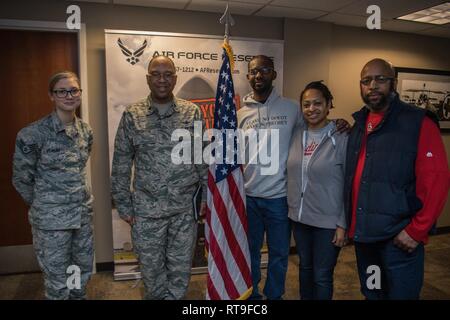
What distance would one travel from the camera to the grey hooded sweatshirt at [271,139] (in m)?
2.24

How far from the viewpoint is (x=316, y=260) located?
2.03 metres

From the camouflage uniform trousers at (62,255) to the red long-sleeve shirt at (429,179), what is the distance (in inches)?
71.9

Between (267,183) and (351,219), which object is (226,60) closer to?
(267,183)

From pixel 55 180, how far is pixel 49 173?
0.05m

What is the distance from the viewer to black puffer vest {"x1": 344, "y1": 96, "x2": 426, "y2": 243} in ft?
5.63

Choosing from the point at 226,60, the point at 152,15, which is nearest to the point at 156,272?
the point at 226,60

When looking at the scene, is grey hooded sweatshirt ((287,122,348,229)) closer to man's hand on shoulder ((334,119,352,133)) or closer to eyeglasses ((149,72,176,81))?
man's hand on shoulder ((334,119,352,133))

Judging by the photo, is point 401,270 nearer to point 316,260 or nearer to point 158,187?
point 316,260

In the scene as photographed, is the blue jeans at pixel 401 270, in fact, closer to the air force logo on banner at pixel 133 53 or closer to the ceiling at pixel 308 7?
the ceiling at pixel 308 7

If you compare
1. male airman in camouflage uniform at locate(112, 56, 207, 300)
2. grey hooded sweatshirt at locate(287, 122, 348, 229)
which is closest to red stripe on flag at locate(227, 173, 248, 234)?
male airman in camouflage uniform at locate(112, 56, 207, 300)

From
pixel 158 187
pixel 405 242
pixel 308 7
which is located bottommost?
pixel 405 242

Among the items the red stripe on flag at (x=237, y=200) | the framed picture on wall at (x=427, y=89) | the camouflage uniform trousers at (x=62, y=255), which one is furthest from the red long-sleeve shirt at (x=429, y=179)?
the framed picture on wall at (x=427, y=89)

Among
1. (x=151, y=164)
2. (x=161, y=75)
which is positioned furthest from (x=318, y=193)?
(x=161, y=75)

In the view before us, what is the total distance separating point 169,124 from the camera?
6.91ft
